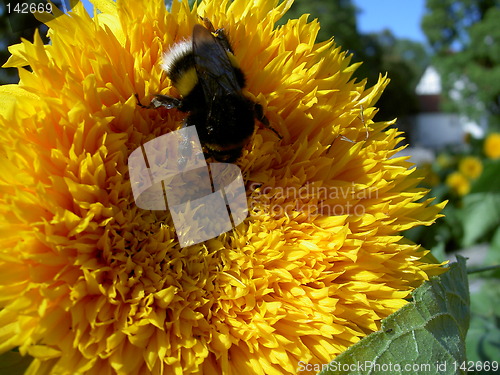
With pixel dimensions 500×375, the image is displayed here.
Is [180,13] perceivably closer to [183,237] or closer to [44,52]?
[44,52]

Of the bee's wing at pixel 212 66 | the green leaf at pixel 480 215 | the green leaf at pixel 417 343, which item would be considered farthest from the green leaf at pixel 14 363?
the green leaf at pixel 480 215

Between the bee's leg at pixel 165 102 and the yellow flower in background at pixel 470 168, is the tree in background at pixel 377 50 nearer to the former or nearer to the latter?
the yellow flower in background at pixel 470 168

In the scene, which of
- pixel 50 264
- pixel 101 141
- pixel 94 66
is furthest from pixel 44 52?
pixel 50 264

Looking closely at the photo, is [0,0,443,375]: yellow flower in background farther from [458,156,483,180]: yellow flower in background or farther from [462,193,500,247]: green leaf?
[458,156,483,180]: yellow flower in background

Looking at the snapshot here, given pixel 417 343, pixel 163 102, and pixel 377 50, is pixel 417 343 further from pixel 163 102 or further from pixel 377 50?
pixel 377 50

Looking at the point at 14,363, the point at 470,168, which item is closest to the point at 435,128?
the point at 470,168
